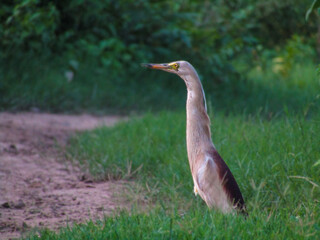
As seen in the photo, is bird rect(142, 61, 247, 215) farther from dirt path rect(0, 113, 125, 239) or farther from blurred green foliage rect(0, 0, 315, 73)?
blurred green foliage rect(0, 0, 315, 73)

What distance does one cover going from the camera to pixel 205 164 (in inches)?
130

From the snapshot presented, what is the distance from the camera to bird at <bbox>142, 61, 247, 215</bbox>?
321 centimetres

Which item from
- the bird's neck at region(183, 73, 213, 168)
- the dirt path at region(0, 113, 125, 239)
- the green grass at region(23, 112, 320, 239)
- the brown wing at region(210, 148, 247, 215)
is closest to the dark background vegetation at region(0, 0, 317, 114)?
the dirt path at region(0, 113, 125, 239)

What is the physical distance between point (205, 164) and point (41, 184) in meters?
1.91

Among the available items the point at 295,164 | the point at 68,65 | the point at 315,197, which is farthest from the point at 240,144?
the point at 68,65

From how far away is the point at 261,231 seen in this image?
2.80 meters

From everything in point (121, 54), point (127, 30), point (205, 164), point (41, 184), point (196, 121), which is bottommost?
point (41, 184)

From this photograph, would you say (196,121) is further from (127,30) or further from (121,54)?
(127,30)

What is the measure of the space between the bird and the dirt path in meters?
0.72

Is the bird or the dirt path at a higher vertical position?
the bird

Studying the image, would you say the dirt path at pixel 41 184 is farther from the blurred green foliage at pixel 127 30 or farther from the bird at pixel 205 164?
the blurred green foliage at pixel 127 30

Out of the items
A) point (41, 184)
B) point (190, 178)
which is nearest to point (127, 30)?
point (41, 184)

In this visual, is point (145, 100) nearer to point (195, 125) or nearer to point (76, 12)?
point (76, 12)

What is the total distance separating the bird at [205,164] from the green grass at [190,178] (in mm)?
111
